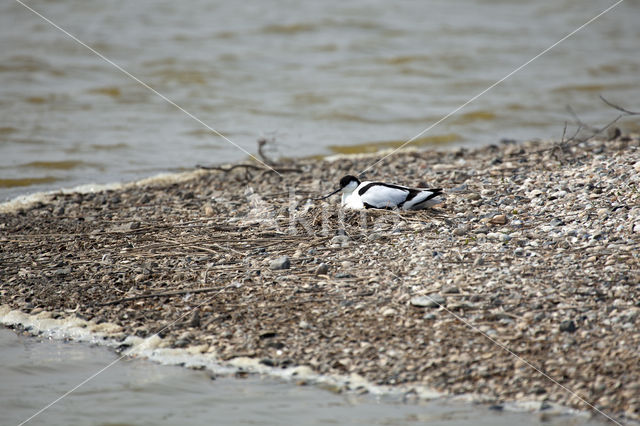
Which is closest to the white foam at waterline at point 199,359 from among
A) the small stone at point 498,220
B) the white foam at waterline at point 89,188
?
the small stone at point 498,220

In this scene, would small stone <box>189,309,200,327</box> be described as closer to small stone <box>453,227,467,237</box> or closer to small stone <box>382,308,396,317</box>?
small stone <box>382,308,396,317</box>

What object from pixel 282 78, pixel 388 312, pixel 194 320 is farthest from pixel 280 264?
pixel 282 78

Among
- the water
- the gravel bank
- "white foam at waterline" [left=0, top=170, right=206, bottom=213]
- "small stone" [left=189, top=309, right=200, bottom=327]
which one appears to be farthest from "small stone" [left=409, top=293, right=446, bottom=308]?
the water

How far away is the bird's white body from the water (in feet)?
12.7

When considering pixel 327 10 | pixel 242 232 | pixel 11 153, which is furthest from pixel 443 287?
pixel 327 10

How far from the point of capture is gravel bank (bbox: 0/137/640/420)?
12.5ft

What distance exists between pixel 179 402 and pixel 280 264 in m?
1.48

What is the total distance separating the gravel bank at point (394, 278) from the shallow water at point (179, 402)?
0.60 feet

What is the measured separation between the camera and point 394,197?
5.70m

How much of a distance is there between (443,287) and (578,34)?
16.6 meters

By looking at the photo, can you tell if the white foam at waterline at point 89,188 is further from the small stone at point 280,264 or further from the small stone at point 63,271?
the small stone at point 280,264

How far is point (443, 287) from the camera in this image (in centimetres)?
446

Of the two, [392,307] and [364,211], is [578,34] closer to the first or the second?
[364,211]

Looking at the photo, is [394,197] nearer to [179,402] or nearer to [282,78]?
[179,402]
